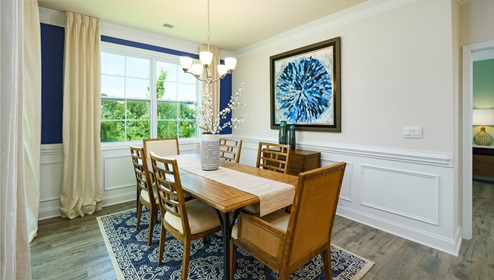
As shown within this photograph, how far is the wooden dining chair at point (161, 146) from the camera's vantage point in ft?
10.5

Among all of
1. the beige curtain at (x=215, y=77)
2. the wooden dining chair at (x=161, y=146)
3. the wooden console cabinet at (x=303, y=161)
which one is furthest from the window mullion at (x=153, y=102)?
the wooden console cabinet at (x=303, y=161)

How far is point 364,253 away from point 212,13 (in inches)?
130

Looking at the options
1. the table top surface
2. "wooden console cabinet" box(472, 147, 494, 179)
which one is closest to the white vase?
the table top surface

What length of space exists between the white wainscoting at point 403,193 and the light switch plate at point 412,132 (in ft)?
0.56

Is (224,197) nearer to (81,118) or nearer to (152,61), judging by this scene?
(81,118)

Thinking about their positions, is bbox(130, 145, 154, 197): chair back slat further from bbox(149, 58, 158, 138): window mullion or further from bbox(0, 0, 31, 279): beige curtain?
bbox(149, 58, 158, 138): window mullion

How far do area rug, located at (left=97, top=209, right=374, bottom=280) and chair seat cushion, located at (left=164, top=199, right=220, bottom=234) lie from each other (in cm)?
43

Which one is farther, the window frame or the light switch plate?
the window frame

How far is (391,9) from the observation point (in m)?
2.69

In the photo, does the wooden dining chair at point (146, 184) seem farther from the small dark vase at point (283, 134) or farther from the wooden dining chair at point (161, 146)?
the small dark vase at point (283, 134)

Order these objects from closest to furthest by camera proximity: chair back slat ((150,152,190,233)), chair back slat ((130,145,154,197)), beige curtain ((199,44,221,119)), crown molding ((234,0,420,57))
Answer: chair back slat ((150,152,190,233)) < chair back slat ((130,145,154,197)) < crown molding ((234,0,420,57)) < beige curtain ((199,44,221,119))

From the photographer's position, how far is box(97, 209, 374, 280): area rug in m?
1.98

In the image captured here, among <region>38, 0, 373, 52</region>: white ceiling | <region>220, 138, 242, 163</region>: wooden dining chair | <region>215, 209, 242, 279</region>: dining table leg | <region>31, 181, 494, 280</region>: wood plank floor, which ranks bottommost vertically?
<region>31, 181, 494, 280</region>: wood plank floor

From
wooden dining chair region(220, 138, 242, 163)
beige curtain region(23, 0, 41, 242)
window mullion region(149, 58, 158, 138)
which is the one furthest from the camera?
window mullion region(149, 58, 158, 138)
